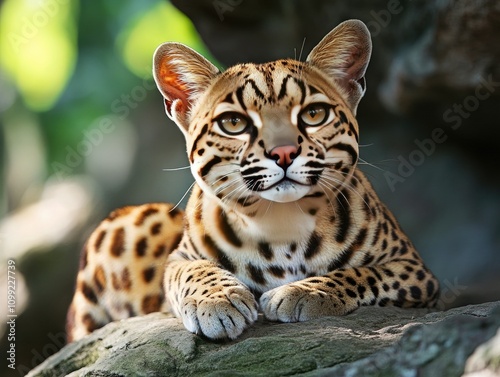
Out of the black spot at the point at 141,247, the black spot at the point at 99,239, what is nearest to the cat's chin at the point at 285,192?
the black spot at the point at 141,247

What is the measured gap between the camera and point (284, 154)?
15.8ft

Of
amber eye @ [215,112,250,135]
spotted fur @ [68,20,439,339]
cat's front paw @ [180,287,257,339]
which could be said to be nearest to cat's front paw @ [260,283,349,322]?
spotted fur @ [68,20,439,339]

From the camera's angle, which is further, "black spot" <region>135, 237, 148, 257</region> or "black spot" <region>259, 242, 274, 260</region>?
"black spot" <region>135, 237, 148, 257</region>

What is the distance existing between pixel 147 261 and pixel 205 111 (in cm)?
177

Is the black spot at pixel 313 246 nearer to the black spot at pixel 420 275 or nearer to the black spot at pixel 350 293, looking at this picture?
the black spot at pixel 350 293

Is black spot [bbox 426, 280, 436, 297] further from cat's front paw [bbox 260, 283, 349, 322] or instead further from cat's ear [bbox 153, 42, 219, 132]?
cat's ear [bbox 153, 42, 219, 132]

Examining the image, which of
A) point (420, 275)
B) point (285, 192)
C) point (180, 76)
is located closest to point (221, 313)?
point (285, 192)

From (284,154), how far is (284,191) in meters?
0.22

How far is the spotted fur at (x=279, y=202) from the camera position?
4.93 m

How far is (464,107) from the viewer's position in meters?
8.55

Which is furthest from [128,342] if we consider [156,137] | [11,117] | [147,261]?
[11,117]

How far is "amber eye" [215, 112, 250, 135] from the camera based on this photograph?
17.0 feet

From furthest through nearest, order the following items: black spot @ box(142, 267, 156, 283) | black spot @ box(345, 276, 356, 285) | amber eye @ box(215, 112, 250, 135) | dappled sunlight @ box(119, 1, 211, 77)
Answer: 1. dappled sunlight @ box(119, 1, 211, 77)
2. black spot @ box(142, 267, 156, 283)
3. black spot @ box(345, 276, 356, 285)
4. amber eye @ box(215, 112, 250, 135)

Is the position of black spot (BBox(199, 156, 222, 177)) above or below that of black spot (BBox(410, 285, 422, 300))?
above
